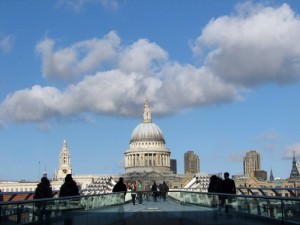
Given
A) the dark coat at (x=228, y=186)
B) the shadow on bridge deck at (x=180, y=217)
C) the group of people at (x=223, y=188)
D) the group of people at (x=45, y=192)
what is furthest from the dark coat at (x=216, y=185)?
the group of people at (x=45, y=192)

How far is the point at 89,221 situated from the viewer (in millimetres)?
19828

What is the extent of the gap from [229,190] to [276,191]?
6023 millimetres

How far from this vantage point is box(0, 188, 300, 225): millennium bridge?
44.9 feet

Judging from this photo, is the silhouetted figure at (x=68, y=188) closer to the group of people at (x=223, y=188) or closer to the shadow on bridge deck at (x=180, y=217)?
the shadow on bridge deck at (x=180, y=217)

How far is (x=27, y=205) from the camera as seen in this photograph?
14398 millimetres

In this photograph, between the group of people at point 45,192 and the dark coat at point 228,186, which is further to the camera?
the dark coat at point 228,186

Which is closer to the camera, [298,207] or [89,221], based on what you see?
[298,207]

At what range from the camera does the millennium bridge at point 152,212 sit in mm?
13672

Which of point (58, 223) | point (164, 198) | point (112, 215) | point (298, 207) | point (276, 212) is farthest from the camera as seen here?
point (164, 198)

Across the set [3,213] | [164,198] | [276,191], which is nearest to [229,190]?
[276,191]

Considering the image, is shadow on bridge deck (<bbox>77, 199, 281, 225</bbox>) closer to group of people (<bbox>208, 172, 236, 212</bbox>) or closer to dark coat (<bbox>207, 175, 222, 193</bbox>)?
group of people (<bbox>208, 172, 236, 212</bbox>)

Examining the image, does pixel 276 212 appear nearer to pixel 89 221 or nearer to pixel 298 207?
pixel 298 207

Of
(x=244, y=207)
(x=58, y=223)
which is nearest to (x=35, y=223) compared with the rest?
(x=58, y=223)

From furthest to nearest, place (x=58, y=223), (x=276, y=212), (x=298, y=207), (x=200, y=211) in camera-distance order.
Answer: (x=200, y=211)
(x=58, y=223)
(x=276, y=212)
(x=298, y=207)
